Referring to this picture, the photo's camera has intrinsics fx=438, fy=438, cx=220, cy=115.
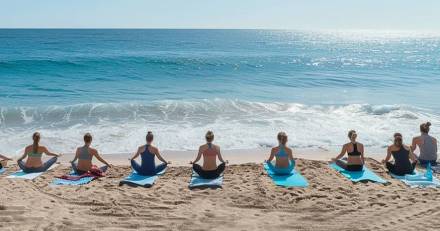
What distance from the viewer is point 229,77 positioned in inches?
1221

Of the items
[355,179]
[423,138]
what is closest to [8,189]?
[355,179]

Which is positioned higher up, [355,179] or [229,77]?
[229,77]

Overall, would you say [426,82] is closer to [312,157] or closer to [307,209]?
[312,157]

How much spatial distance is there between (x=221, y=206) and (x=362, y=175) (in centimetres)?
325

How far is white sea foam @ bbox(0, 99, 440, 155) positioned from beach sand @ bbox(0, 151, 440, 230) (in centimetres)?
403

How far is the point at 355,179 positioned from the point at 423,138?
2422 mm

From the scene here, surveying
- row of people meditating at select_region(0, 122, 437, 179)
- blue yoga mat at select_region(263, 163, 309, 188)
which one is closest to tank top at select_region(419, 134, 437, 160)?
row of people meditating at select_region(0, 122, 437, 179)

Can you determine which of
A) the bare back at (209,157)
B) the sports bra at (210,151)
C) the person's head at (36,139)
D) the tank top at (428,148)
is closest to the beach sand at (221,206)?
the bare back at (209,157)

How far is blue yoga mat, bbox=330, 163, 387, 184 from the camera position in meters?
8.21

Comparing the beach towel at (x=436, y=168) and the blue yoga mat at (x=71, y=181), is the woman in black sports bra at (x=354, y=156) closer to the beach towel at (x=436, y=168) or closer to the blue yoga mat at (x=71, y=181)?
the beach towel at (x=436, y=168)

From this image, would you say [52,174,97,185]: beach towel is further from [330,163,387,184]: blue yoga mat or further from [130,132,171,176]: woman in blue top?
[330,163,387,184]: blue yoga mat

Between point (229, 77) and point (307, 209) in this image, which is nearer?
point (307, 209)

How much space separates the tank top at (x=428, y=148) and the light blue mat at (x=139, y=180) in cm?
576

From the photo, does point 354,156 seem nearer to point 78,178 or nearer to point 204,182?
point 204,182
